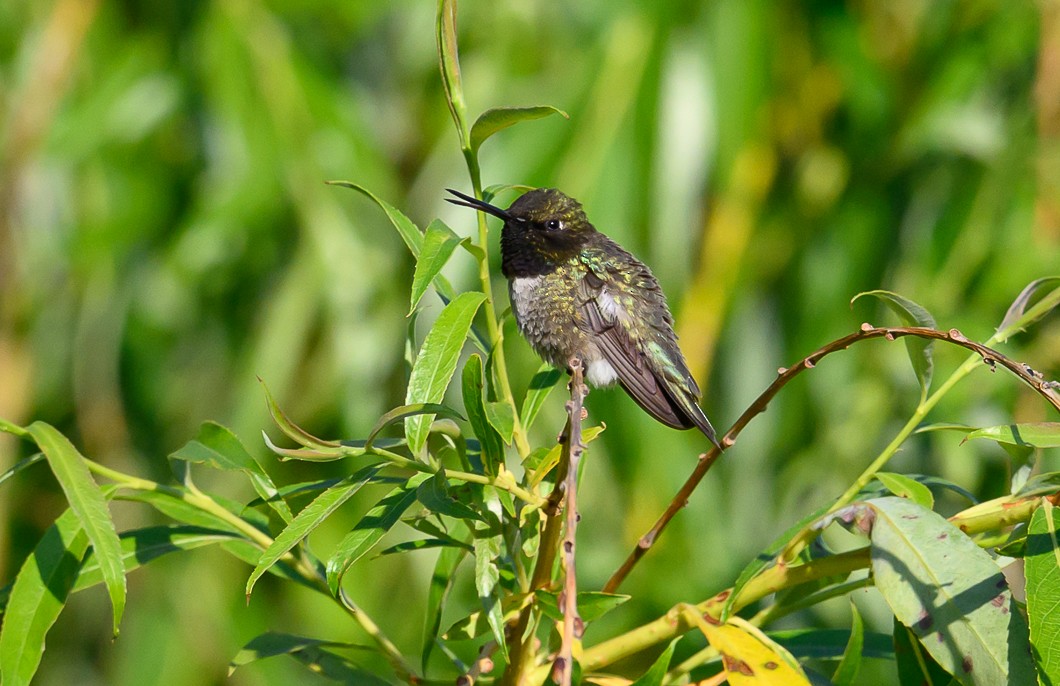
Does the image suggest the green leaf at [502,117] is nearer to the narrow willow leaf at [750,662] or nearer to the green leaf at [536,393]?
the green leaf at [536,393]

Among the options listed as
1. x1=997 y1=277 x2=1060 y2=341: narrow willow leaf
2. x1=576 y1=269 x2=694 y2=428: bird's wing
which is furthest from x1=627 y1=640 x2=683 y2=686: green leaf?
x1=576 y1=269 x2=694 y2=428: bird's wing

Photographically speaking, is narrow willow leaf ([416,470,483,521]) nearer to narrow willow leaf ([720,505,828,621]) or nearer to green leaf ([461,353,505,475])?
green leaf ([461,353,505,475])

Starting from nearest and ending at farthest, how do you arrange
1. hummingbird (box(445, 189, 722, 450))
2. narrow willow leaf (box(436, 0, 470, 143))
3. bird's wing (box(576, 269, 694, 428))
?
narrow willow leaf (box(436, 0, 470, 143)) → bird's wing (box(576, 269, 694, 428)) → hummingbird (box(445, 189, 722, 450))

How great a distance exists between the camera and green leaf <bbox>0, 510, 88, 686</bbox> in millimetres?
1206

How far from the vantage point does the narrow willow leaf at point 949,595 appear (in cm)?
112

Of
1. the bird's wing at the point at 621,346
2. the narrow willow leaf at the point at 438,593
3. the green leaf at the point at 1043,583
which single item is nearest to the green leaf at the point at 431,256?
the narrow willow leaf at the point at 438,593

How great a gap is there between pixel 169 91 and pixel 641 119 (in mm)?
1490

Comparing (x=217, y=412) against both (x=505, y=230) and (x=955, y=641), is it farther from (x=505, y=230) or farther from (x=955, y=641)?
(x=955, y=641)

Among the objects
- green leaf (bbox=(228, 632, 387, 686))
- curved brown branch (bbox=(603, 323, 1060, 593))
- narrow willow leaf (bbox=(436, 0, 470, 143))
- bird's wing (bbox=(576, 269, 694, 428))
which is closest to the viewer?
curved brown branch (bbox=(603, 323, 1060, 593))

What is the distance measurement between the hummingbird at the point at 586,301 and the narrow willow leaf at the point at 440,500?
0.97 m

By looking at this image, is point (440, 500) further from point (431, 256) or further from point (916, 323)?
point (916, 323)

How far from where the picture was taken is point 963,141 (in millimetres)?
3516

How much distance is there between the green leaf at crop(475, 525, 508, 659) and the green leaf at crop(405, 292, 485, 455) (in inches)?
5.3

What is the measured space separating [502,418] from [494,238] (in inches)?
73.3
